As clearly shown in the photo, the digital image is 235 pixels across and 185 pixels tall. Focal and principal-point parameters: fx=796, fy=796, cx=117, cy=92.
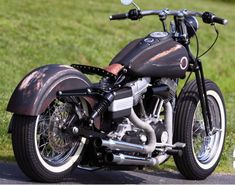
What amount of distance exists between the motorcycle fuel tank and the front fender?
1.78 feet

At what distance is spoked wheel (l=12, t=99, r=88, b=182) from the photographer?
243 inches

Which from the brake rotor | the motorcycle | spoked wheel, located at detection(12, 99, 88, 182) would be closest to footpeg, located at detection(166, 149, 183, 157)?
the motorcycle

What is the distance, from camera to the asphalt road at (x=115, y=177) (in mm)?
6707

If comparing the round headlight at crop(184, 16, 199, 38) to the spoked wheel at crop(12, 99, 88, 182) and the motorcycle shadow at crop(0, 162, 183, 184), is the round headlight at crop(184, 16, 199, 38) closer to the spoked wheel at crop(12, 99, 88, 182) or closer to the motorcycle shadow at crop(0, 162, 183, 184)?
the motorcycle shadow at crop(0, 162, 183, 184)

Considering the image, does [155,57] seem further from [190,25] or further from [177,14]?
[190,25]

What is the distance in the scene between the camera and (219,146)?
25.3ft

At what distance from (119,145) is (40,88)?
2.74 ft

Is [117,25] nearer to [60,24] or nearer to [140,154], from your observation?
[60,24]

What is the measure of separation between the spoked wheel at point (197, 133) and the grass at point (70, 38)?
4.56m

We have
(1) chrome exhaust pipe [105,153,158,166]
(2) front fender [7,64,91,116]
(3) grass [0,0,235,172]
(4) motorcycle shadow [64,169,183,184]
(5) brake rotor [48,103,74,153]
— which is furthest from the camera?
(3) grass [0,0,235,172]

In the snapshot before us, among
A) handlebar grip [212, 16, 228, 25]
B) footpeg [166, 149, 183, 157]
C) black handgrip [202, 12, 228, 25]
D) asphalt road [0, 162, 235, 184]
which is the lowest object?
asphalt road [0, 162, 235, 184]

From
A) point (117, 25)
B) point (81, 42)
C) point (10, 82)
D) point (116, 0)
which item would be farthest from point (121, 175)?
point (116, 0)

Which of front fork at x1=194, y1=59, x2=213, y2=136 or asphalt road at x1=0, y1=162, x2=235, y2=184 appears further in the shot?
front fork at x1=194, y1=59, x2=213, y2=136

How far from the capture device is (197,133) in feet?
24.7
